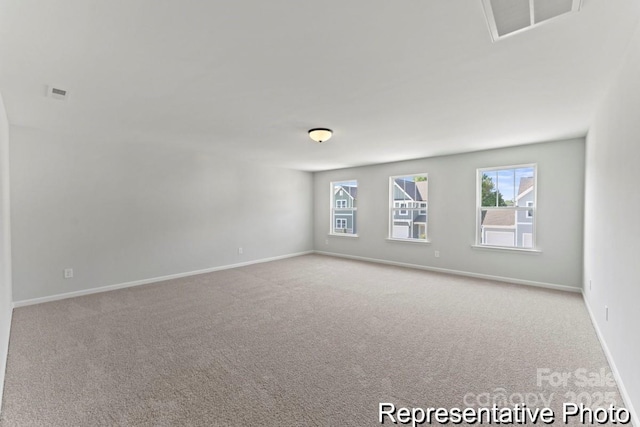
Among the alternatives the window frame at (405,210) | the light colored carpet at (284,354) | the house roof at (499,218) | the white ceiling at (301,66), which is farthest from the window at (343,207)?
the white ceiling at (301,66)

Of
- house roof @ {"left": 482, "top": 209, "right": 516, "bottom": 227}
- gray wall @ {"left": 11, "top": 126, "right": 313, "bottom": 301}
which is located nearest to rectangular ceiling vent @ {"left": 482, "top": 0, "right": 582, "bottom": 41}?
house roof @ {"left": 482, "top": 209, "right": 516, "bottom": 227}

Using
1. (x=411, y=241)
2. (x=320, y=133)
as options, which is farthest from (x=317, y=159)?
(x=411, y=241)

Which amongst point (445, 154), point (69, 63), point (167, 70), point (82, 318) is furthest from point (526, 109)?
point (82, 318)

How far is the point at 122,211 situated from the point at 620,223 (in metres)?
5.85

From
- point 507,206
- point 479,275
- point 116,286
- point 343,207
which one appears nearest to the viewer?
point 116,286

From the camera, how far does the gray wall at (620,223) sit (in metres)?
1.71

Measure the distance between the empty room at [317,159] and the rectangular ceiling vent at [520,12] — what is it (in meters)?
0.01

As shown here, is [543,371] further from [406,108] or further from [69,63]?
[69,63]

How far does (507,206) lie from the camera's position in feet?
15.8

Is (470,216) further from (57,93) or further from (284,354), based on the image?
(57,93)

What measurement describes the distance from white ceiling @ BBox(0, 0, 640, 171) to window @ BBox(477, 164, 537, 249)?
3.56 ft

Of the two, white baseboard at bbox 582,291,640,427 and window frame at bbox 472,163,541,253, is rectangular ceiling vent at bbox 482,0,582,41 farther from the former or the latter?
window frame at bbox 472,163,541,253

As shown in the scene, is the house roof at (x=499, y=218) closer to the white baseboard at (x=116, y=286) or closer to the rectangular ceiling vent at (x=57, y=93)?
the white baseboard at (x=116, y=286)

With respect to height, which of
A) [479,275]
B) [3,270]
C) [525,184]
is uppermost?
[525,184]
